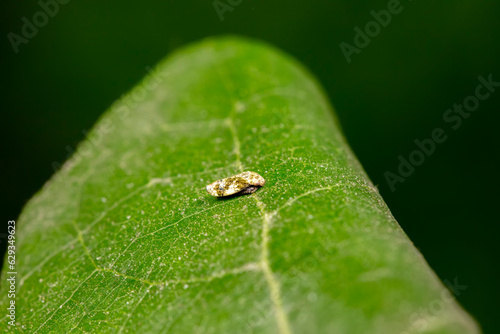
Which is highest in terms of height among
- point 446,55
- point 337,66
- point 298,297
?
point 298,297

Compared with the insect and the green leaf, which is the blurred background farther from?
the insect

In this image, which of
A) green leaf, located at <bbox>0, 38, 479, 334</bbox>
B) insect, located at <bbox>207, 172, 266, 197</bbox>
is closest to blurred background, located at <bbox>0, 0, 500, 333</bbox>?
green leaf, located at <bbox>0, 38, 479, 334</bbox>

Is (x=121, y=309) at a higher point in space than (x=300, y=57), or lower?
higher

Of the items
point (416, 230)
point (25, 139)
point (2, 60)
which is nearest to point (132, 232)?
point (416, 230)

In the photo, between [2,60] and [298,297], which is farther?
[2,60]

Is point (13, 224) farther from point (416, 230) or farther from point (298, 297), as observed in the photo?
point (416, 230)

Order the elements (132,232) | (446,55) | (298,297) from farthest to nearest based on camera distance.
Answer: (446,55)
(132,232)
(298,297)
